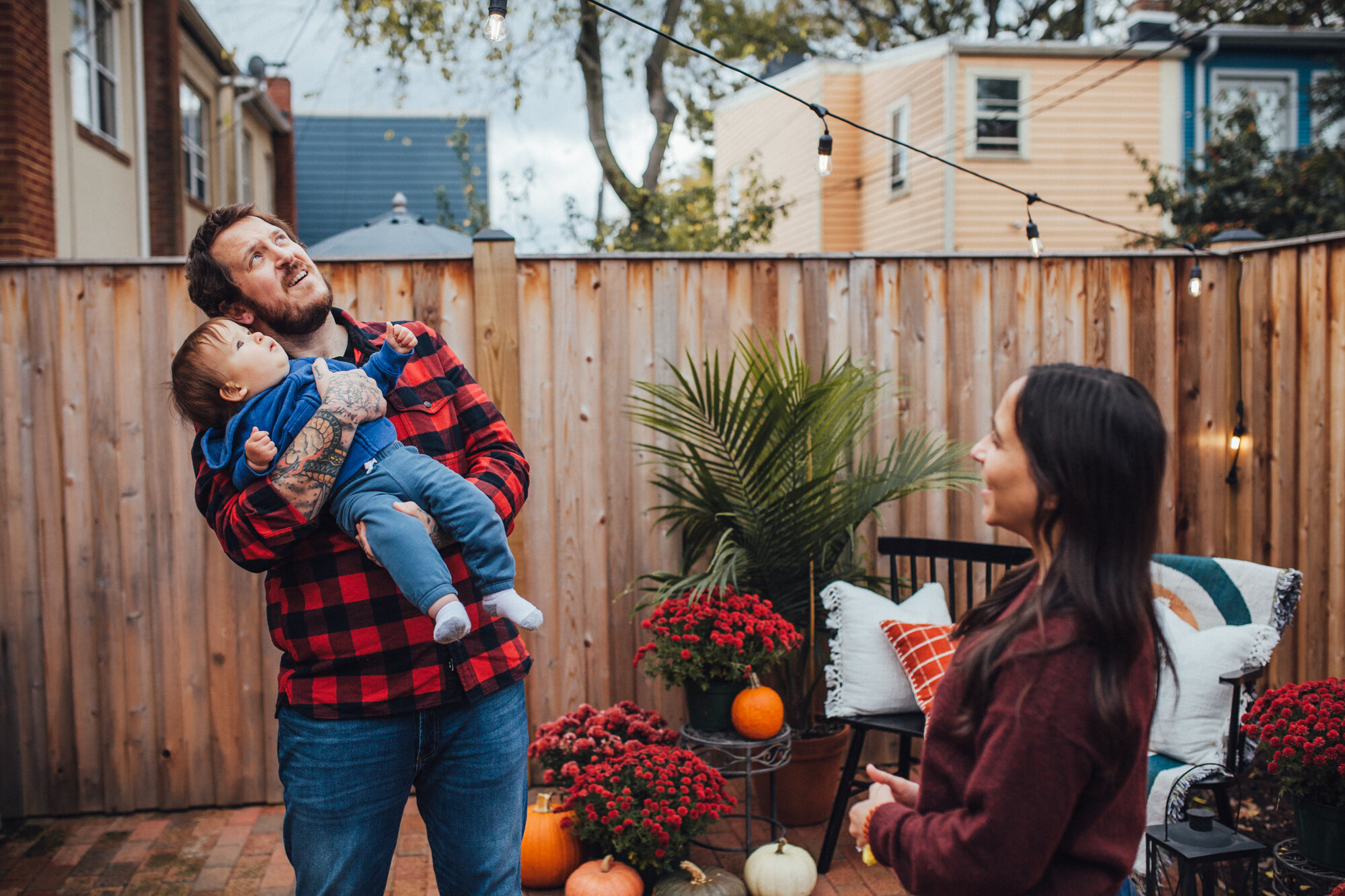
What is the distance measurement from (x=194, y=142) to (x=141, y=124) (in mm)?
1847

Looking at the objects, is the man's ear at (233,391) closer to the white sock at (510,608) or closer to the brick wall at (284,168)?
the white sock at (510,608)

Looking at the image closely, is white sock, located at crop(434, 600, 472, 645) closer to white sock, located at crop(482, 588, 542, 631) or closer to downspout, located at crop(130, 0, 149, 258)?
white sock, located at crop(482, 588, 542, 631)

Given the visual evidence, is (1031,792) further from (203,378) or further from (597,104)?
(597,104)

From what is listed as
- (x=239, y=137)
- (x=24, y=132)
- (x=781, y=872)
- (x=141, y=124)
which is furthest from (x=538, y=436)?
(x=239, y=137)

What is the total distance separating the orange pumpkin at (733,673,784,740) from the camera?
2707 mm

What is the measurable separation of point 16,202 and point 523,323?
13.0ft

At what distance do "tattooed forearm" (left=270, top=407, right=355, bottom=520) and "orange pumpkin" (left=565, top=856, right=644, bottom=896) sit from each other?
1590 mm

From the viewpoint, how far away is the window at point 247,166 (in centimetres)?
1122

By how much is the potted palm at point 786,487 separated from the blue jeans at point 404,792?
4.56 ft

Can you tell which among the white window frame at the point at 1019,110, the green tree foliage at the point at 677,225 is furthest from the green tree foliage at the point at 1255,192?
the green tree foliage at the point at 677,225

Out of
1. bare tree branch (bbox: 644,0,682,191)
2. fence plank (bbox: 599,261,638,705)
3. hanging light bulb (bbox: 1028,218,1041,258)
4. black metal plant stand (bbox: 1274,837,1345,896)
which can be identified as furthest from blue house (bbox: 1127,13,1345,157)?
black metal plant stand (bbox: 1274,837,1345,896)

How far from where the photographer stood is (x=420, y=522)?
1.39m

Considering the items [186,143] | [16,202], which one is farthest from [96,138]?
[186,143]

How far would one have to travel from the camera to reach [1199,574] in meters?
2.83
